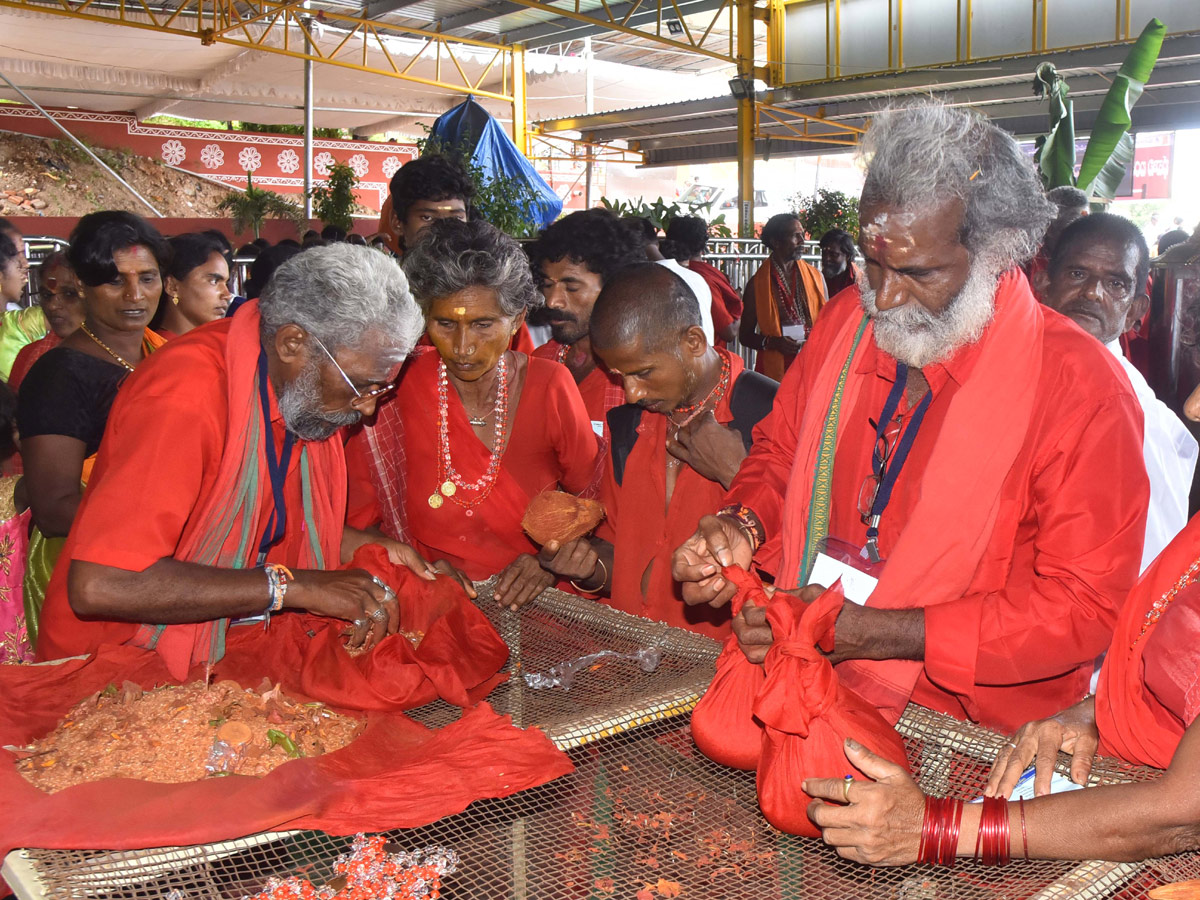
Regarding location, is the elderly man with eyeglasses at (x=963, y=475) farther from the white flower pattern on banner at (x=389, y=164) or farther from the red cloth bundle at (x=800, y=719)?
the white flower pattern on banner at (x=389, y=164)

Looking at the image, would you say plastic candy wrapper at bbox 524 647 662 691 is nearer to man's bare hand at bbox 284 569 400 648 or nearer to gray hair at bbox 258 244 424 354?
man's bare hand at bbox 284 569 400 648

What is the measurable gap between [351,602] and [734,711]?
3.06 feet

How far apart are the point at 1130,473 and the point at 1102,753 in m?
0.53

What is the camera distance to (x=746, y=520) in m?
2.43

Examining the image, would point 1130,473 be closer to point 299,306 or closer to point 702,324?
point 702,324

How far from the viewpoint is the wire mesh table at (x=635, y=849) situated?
1530 millimetres

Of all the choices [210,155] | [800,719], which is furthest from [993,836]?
[210,155]

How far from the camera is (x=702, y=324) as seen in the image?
283cm

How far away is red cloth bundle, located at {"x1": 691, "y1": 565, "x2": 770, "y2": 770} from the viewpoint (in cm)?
182

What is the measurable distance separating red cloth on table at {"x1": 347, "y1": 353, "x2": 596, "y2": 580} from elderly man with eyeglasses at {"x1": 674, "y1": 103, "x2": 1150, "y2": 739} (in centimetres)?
97

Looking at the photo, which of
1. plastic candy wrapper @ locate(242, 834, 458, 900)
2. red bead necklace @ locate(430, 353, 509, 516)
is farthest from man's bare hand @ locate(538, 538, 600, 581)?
plastic candy wrapper @ locate(242, 834, 458, 900)

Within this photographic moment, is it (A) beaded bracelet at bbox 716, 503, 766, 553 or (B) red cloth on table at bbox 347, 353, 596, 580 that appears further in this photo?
(B) red cloth on table at bbox 347, 353, 596, 580

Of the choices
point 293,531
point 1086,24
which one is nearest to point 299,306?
point 293,531

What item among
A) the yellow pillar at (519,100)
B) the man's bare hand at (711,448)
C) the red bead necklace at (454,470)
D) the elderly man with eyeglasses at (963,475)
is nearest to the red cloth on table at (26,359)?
the red bead necklace at (454,470)
